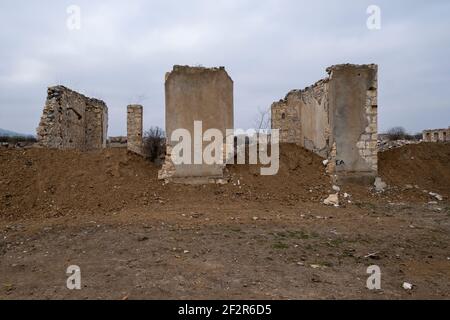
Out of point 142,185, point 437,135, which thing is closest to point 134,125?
point 142,185

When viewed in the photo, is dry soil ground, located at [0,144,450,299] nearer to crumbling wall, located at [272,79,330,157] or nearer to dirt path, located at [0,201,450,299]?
dirt path, located at [0,201,450,299]

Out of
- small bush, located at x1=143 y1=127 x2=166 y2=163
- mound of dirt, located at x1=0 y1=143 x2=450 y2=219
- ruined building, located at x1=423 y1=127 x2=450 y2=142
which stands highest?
ruined building, located at x1=423 y1=127 x2=450 y2=142

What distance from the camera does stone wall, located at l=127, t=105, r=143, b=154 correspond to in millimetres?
15547

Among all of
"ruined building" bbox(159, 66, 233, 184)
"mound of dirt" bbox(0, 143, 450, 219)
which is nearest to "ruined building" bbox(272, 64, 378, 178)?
"mound of dirt" bbox(0, 143, 450, 219)

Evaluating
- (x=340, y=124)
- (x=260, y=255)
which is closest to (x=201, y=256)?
(x=260, y=255)

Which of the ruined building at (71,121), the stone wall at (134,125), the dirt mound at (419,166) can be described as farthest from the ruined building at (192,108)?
the stone wall at (134,125)

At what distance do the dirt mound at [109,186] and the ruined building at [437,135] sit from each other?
16198 mm

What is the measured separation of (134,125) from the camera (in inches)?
615

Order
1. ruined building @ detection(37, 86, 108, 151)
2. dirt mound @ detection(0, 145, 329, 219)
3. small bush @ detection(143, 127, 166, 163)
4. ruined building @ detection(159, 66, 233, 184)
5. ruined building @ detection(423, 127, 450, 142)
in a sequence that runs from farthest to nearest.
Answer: ruined building @ detection(423, 127, 450, 142) → small bush @ detection(143, 127, 166, 163) → ruined building @ detection(37, 86, 108, 151) → ruined building @ detection(159, 66, 233, 184) → dirt mound @ detection(0, 145, 329, 219)

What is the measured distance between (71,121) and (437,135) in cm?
2197

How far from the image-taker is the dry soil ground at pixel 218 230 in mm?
3951

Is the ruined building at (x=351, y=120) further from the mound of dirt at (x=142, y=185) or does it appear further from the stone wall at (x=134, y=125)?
the stone wall at (x=134, y=125)

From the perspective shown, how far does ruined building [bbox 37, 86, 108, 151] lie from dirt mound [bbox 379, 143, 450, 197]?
405 inches
